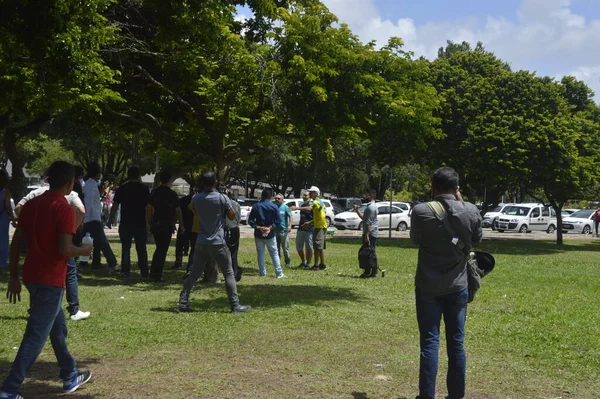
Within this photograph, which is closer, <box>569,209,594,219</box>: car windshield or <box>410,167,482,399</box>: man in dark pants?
<box>410,167,482,399</box>: man in dark pants

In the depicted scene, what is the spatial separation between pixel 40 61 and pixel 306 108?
4.73m

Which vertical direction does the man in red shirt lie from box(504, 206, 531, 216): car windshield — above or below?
below

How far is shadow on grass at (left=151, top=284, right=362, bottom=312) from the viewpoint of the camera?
32.2 feet

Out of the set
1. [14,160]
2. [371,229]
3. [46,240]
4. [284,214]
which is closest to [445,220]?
[46,240]

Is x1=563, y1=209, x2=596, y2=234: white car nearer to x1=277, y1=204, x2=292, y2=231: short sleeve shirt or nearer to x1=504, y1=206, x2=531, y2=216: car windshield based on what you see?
x1=504, y1=206, x2=531, y2=216: car windshield

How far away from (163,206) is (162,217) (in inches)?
7.6

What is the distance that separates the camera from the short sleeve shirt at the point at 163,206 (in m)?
12.4

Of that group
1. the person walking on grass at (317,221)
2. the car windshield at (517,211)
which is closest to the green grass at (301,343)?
the person walking on grass at (317,221)

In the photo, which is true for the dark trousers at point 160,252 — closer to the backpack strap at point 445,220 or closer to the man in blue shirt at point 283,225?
the man in blue shirt at point 283,225

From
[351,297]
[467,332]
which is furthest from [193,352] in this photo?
[351,297]

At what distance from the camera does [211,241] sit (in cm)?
895

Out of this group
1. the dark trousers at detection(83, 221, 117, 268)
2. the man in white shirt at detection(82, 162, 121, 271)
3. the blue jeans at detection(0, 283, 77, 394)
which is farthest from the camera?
the dark trousers at detection(83, 221, 117, 268)

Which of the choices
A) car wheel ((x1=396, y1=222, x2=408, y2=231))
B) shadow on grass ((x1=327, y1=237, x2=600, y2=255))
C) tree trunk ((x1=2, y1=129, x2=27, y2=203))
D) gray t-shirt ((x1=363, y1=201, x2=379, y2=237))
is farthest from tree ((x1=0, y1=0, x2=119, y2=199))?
car wheel ((x1=396, y1=222, x2=408, y2=231))

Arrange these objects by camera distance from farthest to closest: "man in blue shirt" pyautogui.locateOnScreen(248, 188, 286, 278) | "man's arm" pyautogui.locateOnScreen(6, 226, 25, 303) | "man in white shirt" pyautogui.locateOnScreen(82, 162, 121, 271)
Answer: "man in blue shirt" pyautogui.locateOnScreen(248, 188, 286, 278)
"man in white shirt" pyautogui.locateOnScreen(82, 162, 121, 271)
"man's arm" pyautogui.locateOnScreen(6, 226, 25, 303)
